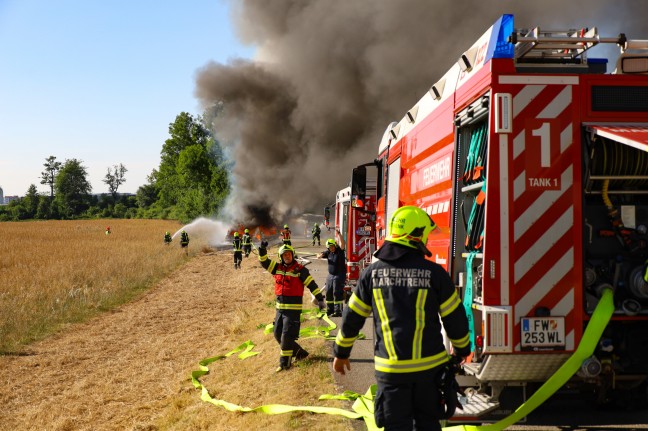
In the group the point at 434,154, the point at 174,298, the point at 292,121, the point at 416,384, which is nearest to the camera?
the point at 416,384

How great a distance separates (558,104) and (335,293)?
7654 mm

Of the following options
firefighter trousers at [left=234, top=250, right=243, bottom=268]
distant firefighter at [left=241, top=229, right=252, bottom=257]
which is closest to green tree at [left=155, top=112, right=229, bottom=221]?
distant firefighter at [left=241, top=229, right=252, bottom=257]

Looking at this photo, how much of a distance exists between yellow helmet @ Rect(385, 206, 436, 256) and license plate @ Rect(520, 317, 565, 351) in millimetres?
855

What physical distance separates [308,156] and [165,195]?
42124 millimetres

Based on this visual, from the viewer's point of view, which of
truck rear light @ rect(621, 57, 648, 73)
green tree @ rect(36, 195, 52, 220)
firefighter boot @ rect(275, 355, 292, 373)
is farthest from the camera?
green tree @ rect(36, 195, 52, 220)

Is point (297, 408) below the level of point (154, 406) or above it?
above

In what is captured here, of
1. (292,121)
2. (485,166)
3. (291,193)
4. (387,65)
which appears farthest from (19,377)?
(291,193)

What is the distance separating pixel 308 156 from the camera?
29.5 m

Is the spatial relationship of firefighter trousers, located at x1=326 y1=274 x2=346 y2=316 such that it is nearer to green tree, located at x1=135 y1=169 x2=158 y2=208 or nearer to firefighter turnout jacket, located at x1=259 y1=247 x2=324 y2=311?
firefighter turnout jacket, located at x1=259 y1=247 x2=324 y2=311

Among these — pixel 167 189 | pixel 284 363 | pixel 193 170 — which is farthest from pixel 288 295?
pixel 167 189

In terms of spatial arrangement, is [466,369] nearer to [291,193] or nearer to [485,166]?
[485,166]

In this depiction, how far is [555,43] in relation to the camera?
13.0 ft

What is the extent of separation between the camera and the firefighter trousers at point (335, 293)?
11.1 metres

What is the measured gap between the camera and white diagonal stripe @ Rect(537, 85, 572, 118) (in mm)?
3926
